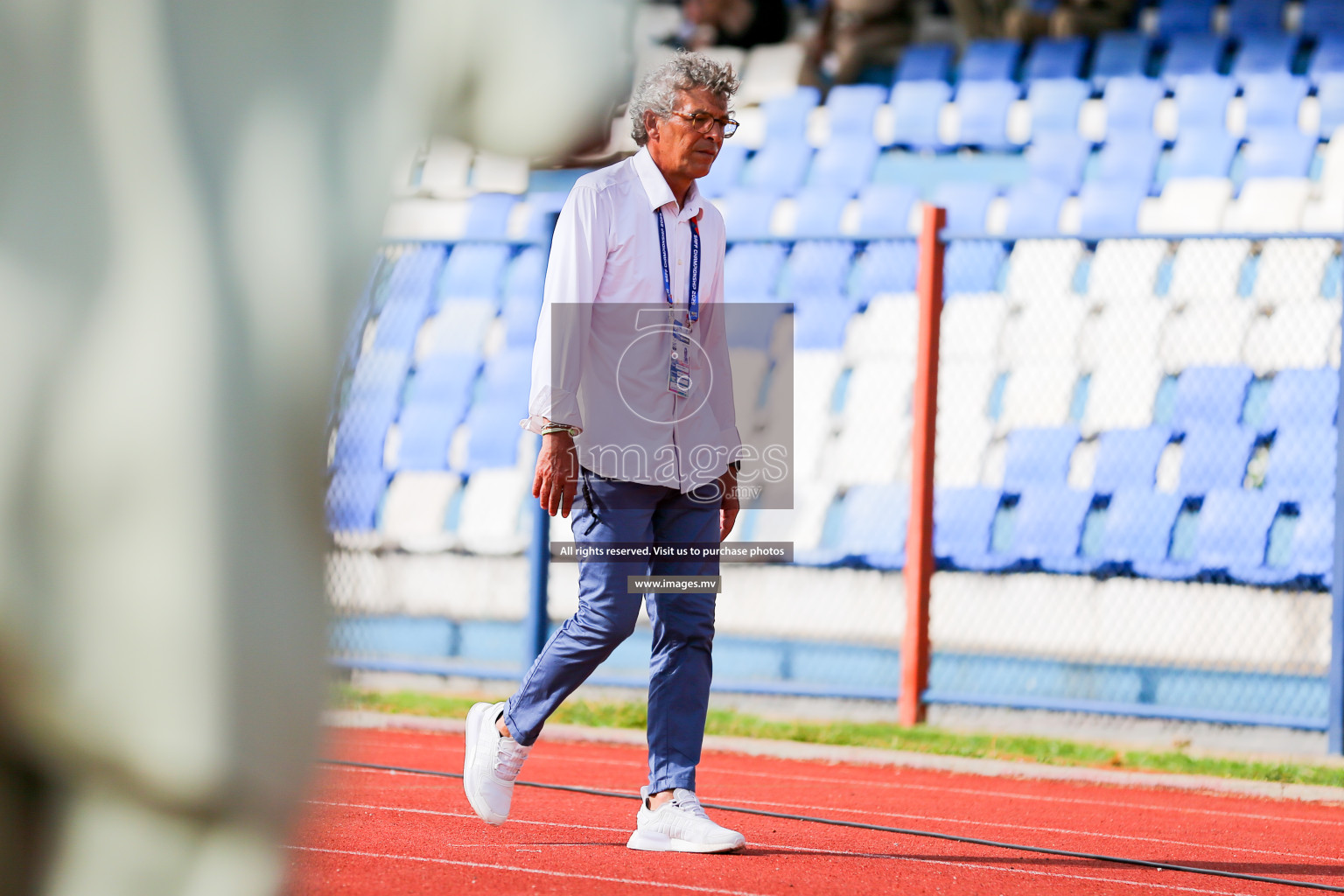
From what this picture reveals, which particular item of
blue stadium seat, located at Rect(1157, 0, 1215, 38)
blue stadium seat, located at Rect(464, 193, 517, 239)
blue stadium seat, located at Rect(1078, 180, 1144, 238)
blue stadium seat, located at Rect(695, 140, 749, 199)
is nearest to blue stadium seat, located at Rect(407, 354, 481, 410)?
blue stadium seat, located at Rect(464, 193, 517, 239)

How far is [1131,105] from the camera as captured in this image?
35.7ft

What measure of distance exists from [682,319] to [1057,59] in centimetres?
888

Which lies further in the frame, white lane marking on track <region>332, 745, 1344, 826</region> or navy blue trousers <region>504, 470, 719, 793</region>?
white lane marking on track <region>332, 745, 1344, 826</region>

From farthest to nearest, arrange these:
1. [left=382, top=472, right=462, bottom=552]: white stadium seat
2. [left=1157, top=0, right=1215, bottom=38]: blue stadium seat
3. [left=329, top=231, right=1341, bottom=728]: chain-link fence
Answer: [left=1157, top=0, right=1215, bottom=38]: blue stadium seat < [left=382, top=472, right=462, bottom=552]: white stadium seat < [left=329, top=231, right=1341, bottom=728]: chain-link fence

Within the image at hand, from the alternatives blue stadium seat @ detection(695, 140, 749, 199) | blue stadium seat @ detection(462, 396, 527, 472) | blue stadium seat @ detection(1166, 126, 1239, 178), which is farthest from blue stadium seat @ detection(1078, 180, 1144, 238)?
blue stadium seat @ detection(462, 396, 527, 472)

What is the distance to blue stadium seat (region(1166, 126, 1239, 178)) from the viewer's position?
10.1 metres

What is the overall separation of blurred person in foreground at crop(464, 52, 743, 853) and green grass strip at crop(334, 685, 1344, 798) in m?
2.39

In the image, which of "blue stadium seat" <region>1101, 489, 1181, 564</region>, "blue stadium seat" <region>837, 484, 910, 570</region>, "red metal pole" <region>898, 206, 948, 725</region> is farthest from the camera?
"blue stadium seat" <region>837, 484, 910, 570</region>

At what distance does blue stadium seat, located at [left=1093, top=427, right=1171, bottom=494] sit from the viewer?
8086 mm

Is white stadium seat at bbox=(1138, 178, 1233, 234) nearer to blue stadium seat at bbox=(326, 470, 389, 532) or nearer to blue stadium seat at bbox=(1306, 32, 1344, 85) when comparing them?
blue stadium seat at bbox=(1306, 32, 1344, 85)

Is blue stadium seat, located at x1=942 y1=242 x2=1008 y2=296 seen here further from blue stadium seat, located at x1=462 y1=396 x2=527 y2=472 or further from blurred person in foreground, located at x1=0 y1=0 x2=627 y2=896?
blurred person in foreground, located at x1=0 y1=0 x2=627 y2=896

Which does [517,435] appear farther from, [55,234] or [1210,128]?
[55,234]

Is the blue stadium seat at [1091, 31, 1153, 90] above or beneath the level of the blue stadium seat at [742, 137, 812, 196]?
above

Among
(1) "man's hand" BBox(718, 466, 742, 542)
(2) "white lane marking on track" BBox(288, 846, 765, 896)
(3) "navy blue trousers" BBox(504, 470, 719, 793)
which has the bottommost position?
(2) "white lane marking on track" BBox(288, 846, 765, 896)
